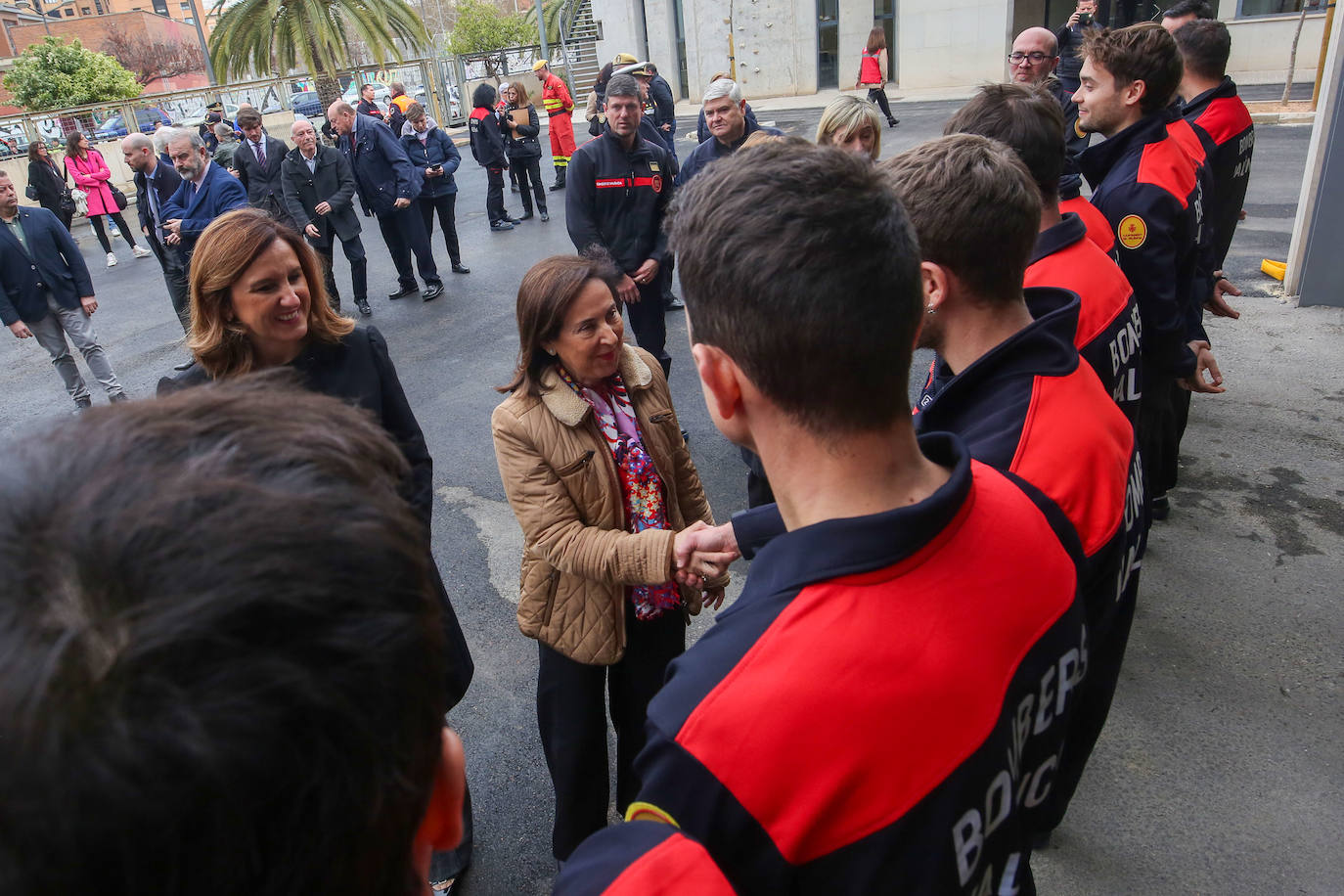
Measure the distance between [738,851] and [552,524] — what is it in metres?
1.43

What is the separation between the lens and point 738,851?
95cm

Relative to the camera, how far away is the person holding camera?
27.8ft

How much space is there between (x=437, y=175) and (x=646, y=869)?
9.48 meters

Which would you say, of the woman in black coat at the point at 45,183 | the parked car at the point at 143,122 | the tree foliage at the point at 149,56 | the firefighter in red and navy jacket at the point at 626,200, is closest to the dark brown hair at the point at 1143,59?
the firefighter in red and navy jacket at the point at 626,200

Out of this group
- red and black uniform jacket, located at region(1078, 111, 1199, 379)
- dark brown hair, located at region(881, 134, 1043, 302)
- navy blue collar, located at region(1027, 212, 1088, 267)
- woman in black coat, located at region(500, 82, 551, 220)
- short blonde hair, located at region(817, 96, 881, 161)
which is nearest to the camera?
dark brown hair, located at region(881, 134, 1043, 302)

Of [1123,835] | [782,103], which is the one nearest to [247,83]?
[782,103]

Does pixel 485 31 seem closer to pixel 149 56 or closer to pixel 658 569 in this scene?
pixel 149 56

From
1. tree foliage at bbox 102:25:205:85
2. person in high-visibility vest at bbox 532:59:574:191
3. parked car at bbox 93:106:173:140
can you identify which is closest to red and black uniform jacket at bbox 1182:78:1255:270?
person in high-visibility vest at bbox 532:59:574:191

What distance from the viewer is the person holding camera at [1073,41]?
8461 mm

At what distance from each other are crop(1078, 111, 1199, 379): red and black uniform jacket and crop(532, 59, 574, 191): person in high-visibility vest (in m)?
10.0

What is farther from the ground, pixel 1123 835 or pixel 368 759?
pixel 368 759

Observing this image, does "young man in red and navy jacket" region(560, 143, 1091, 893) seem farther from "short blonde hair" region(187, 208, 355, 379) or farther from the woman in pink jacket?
the woman in pink jacket

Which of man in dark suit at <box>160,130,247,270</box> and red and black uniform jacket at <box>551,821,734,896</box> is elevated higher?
man in dark suit at <box>160,130,247,270</box>

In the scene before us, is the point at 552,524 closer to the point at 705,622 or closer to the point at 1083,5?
the point at 705,622
